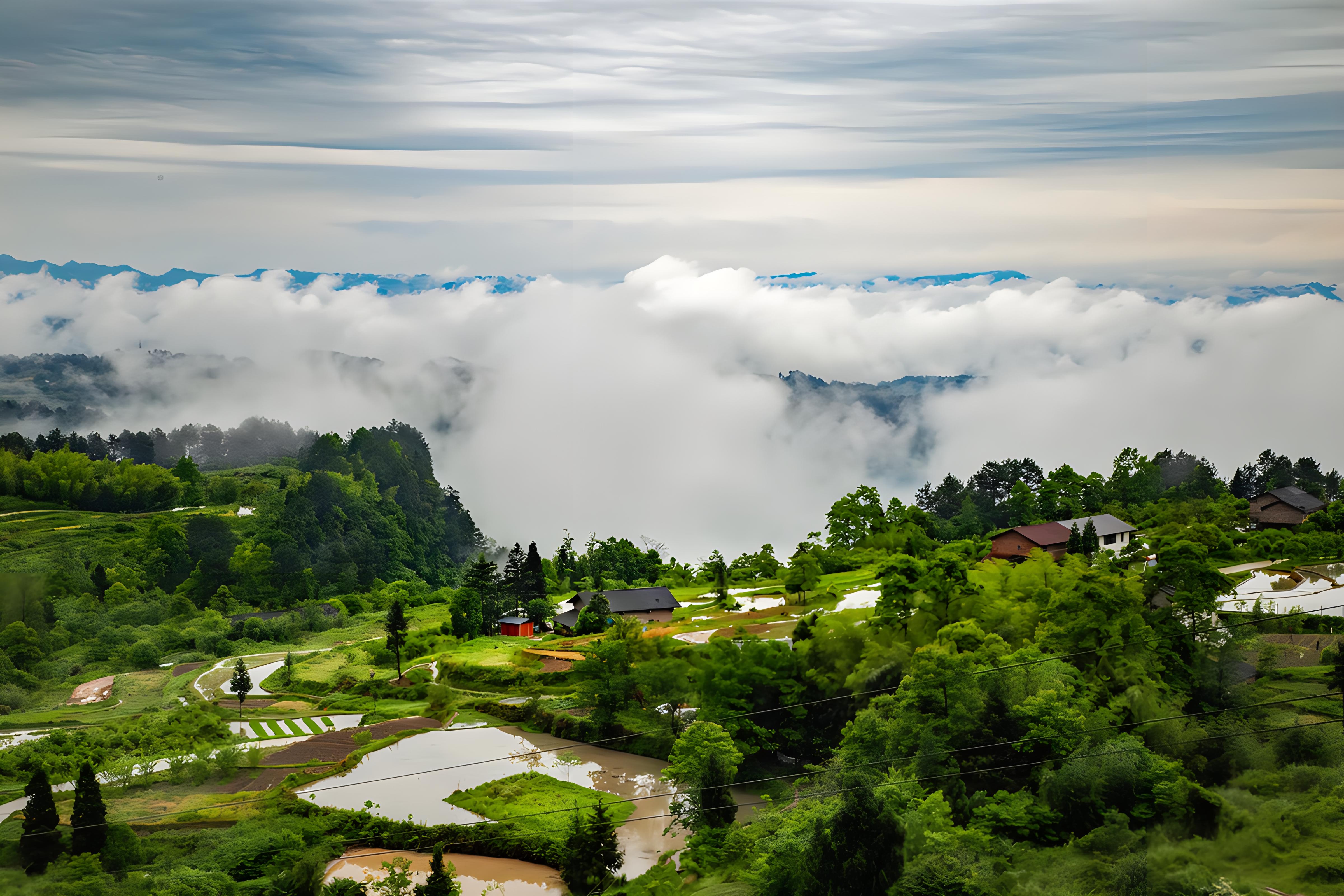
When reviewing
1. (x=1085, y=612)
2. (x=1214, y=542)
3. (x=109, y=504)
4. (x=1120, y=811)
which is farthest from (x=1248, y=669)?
(x=109, y=504)

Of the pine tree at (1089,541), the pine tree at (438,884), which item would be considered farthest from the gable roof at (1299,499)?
the pine tree at (438,884)

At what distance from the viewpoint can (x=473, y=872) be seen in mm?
10758

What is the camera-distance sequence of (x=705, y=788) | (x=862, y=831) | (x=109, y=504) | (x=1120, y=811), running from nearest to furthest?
(x=862, y=831), (x=1120, y=811), (x=705, y=788), (x=109, y=504)

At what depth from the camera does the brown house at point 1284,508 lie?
17.5 meters

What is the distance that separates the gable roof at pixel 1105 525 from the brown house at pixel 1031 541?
1.13ft

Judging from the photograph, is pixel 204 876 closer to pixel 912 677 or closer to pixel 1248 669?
pixel 912 677

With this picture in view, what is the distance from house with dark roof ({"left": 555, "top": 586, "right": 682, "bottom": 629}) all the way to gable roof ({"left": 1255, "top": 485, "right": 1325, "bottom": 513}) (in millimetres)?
13135

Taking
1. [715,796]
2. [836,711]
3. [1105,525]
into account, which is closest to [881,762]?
[715,796]

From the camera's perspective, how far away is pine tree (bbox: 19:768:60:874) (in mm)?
9711

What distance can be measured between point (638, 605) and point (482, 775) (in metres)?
7.28

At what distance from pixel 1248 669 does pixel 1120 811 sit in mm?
3503

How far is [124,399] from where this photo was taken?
33.5 metres

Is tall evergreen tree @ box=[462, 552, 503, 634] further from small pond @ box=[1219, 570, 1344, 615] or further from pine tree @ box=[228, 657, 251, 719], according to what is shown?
small pond @ box=[1219, 570, 1344, 615]

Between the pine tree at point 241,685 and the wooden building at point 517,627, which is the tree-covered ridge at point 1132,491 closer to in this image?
the wooden building at point 517,627
